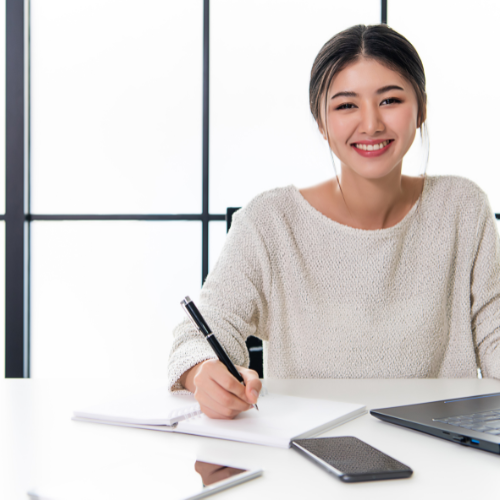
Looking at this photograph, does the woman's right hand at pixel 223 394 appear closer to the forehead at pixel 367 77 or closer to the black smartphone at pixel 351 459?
the black smartphone at pixel 351 459

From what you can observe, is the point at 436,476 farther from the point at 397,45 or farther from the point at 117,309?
the point at 117,309

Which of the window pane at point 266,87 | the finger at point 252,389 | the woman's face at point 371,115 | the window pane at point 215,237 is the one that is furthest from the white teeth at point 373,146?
the window pane at point 215,237

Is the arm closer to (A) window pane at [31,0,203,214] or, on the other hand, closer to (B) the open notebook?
(B) the open notebook

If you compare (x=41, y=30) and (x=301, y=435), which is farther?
(x=41, y=30)

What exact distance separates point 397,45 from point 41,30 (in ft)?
6.25

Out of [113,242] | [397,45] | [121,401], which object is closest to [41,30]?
[113,242]

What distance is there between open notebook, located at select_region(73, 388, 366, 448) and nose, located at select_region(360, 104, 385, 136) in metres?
0.61

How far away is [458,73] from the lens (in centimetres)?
241

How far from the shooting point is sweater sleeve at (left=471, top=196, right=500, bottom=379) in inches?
45.3

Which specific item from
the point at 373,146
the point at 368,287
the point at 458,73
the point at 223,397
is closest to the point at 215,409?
the point at 223,397

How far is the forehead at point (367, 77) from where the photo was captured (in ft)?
3.69

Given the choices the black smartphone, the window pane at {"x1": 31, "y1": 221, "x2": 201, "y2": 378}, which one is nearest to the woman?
the black smartphone

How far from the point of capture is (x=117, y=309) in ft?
8.17

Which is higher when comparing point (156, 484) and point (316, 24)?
point (316, 24)
